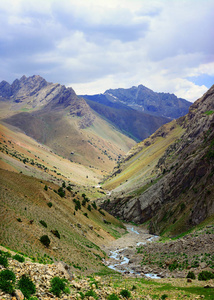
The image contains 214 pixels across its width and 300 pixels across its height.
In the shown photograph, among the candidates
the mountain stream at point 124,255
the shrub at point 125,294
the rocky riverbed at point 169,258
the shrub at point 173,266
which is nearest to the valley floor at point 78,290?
the shrub at point 125,294

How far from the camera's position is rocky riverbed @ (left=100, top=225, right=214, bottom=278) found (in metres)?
37.9

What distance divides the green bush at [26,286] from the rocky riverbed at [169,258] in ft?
90.6

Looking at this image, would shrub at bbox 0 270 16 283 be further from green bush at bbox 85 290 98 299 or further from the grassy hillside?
the grassy hillside

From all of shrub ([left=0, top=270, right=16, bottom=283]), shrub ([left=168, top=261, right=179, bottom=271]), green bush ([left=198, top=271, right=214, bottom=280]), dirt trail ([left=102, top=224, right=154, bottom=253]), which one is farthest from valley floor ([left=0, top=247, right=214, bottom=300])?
dirt trail ([left=102, top=224, right=154, bottom=253])

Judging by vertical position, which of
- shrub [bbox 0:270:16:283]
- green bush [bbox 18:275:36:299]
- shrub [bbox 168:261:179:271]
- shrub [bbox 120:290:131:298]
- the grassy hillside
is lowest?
the grassy hillside

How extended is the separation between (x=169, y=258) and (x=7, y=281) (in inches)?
1462

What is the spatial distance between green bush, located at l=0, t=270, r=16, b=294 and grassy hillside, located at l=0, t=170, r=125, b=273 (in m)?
16.0

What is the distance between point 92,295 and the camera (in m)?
18.0

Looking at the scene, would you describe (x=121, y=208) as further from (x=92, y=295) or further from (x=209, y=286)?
(x=92, y=295)

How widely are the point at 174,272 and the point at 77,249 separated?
17906 mm

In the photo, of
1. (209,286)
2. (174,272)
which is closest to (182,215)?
(174,272)

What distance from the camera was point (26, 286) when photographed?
48.5 ft

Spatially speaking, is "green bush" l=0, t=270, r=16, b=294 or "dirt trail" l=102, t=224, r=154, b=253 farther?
"dirt trail" l=102, t=224, r=154, b=253

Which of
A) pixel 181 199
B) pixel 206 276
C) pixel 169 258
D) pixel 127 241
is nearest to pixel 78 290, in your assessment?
pixel 206 276
